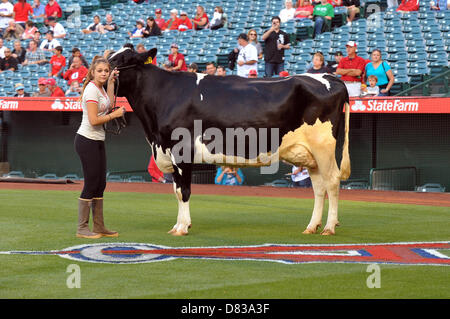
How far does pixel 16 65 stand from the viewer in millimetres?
25125

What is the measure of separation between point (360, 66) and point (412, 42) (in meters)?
3.20

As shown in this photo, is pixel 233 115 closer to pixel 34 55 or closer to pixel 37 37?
pixel 34 55

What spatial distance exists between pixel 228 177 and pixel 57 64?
801 cm

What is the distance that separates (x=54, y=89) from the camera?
2089 centimetres

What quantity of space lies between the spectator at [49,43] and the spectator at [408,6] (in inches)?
462

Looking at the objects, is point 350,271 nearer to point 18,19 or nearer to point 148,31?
point 148,31

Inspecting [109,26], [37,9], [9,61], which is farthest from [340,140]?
[37,9]

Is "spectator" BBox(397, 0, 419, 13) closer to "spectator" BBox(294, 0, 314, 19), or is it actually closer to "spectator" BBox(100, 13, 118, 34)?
"spectator" BBox(294, 0, 314, 19)

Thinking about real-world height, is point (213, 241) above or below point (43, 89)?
below

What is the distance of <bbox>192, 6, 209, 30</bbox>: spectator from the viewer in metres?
24.4

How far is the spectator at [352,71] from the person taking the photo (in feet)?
54.9

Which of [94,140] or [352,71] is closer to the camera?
[94,140]

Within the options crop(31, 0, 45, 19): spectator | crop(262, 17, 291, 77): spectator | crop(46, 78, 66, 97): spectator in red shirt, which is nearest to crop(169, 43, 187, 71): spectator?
crop(262, 17, 291, 77): spectator
